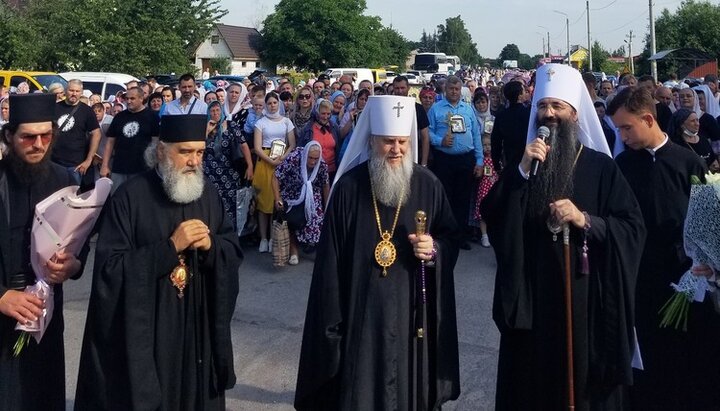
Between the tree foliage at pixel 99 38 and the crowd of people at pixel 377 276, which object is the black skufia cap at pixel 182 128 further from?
the tree foliage at pixel 99 38

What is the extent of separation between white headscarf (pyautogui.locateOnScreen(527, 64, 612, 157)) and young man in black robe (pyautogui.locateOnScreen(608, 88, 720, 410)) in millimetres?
448

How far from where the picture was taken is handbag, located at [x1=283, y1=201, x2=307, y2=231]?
888cm

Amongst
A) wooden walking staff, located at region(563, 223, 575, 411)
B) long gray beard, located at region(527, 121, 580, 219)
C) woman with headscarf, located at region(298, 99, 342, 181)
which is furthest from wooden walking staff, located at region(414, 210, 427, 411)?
woman with headscarf, located at region(298, 99, 342, 181)

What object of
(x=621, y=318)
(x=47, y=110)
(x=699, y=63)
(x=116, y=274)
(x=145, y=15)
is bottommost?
(x=621, y=318)

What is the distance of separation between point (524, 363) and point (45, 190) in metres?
2.67

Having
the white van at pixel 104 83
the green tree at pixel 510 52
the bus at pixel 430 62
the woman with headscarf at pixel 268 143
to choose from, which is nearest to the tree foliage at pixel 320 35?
the bus at pixel 430 62

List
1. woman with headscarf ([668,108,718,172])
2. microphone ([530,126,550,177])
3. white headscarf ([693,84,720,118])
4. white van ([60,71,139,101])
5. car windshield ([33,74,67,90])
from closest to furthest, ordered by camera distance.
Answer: microphone ([530,126,550,177]) < woman with headscarf ([668,108,718,172]) < white headscarf ([693,84,720,118]) < car windshield ([33,74,67,90]) < white van ([60,71,139,101])

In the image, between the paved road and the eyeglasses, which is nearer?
the eyeglasses

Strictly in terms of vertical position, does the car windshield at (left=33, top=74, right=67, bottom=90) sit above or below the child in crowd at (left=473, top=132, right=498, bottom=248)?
above

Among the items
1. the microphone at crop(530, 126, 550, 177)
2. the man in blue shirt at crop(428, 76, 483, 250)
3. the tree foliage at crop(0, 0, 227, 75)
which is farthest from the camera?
the tree foliage at crop(0, 0, 227, 75)

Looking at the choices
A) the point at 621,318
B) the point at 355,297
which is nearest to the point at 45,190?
the point at 355,297

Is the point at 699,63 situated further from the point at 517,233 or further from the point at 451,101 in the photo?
the point at 517,233

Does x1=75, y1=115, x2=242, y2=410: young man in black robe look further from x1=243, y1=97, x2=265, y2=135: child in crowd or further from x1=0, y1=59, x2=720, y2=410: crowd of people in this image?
x1=243, y1=97, x2=265, y2=135: child in crowd

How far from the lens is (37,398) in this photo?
3.89 meters
